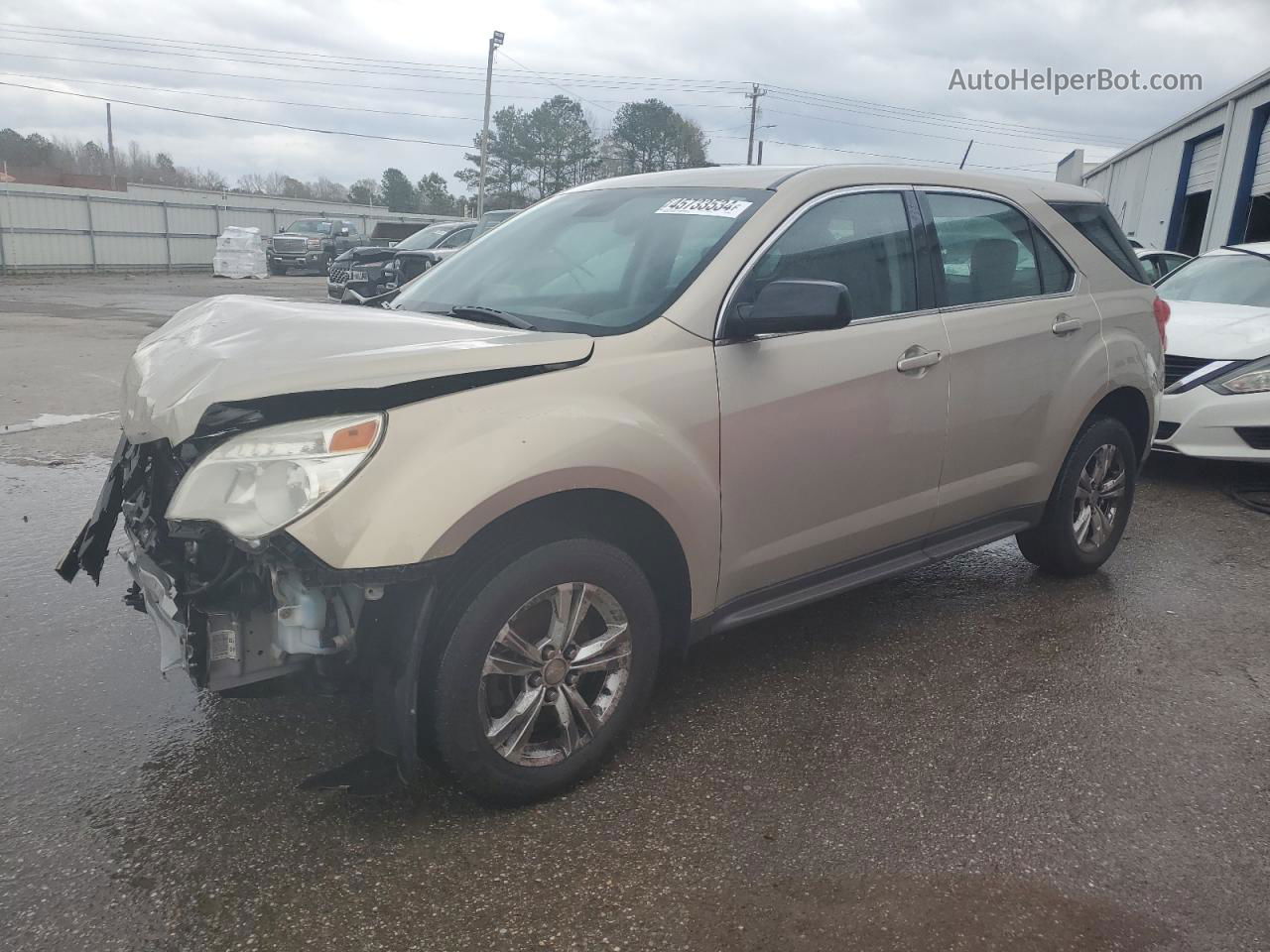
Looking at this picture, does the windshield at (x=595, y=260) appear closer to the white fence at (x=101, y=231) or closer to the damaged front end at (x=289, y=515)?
the damaged front end at (x=289, y=515)

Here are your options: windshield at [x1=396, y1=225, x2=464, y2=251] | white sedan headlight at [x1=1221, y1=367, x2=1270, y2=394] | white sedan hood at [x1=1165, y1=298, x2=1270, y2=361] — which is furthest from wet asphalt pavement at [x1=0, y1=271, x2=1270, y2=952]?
windshield at [x1=396, y1=225, x2=464, y2=251]

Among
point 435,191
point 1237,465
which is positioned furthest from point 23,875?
point 435,191

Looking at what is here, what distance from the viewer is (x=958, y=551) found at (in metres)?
4.01

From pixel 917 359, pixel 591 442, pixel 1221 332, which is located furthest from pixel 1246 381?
pixel 591 442

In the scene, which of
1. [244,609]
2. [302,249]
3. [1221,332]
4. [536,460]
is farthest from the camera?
[302,249]

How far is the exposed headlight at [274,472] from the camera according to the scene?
2.34m

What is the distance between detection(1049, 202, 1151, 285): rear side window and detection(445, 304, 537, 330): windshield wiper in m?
2.65

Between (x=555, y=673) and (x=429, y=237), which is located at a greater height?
(x=429, y=237)

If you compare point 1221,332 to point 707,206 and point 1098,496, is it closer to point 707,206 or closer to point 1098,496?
point 1098,496

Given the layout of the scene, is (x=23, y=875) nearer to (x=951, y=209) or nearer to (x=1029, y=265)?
(x=951, y=209)

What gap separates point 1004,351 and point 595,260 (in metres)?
1.68

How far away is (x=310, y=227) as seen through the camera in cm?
3428

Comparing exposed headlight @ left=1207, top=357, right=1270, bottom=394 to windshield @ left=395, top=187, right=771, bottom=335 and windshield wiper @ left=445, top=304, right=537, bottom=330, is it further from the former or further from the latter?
windshield wiper @ left=445, top=304, right=537, bottom=330

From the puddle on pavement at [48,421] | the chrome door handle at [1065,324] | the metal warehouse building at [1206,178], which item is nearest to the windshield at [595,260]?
the chrome door handle at [1065,324]
